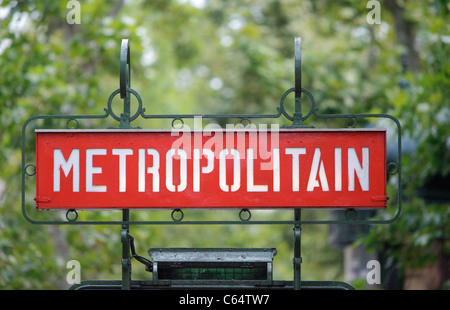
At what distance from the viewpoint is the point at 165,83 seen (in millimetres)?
31234

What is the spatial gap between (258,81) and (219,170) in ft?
45.1

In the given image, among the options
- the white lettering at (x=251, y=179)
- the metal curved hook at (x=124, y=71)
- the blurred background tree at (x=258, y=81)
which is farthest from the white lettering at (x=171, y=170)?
the blurred background tree at (x=258, y=81)

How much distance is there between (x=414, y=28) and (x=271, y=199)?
11538 millimetres

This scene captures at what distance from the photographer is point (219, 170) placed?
5.03 meters

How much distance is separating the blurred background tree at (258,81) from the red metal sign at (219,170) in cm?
439

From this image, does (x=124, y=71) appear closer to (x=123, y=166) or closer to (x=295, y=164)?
Answer: (x=123, y=166)

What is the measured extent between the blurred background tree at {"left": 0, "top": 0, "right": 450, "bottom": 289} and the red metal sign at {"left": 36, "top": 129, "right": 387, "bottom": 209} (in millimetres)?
4390

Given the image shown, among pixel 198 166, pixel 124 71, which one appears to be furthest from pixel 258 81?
pixel 198 166

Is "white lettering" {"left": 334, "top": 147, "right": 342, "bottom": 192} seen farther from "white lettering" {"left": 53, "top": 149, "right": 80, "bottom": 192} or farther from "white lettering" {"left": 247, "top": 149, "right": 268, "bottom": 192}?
"white lettering" {"left": 53, "top": 149, "right": 80, "bottom": 192}

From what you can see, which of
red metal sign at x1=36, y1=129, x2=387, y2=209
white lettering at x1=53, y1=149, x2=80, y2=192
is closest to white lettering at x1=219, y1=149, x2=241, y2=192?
red metal sign at x1=36, y1=129, x2=387, y2=209

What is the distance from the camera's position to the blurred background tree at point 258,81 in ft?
31.9

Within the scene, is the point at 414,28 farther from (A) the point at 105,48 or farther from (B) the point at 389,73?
(A) the point at 105,48

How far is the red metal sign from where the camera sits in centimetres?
501

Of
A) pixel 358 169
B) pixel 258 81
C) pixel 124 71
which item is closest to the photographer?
pixel 358 169
